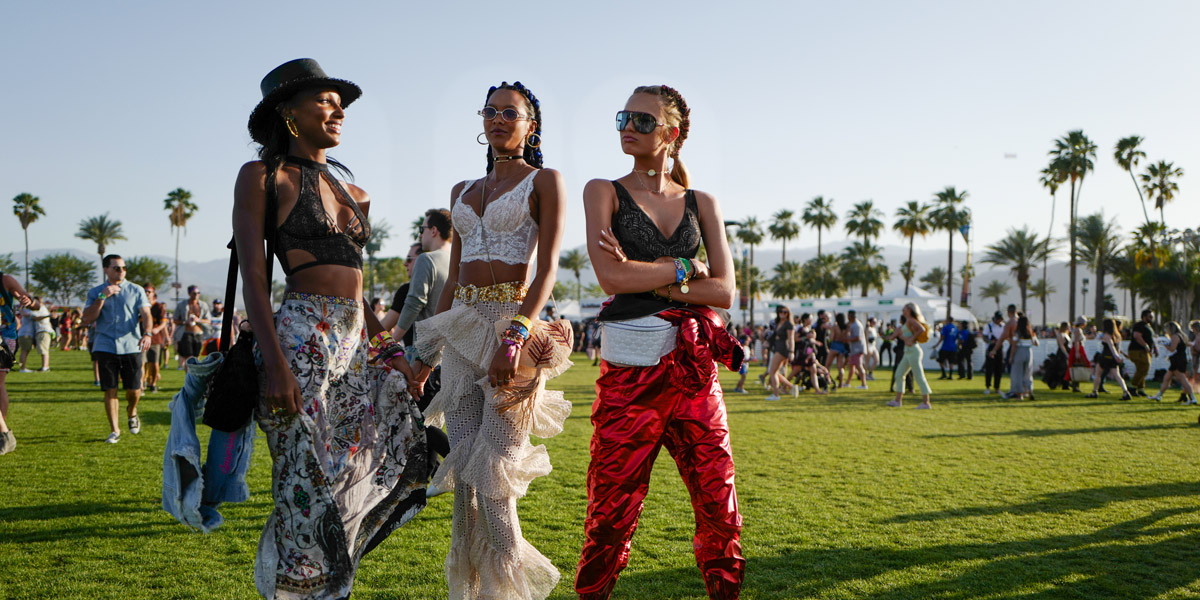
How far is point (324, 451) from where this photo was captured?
2.76 m

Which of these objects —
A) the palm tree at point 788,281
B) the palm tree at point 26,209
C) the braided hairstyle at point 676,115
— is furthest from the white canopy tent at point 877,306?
the palm tree at point 26,209

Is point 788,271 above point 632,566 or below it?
above

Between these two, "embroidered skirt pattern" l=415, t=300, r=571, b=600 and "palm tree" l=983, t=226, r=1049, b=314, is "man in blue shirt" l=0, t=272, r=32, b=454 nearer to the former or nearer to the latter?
"embroidered skirt pattern" l=415, t=300, r=571, b=600

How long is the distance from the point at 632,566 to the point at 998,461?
17.9 feet

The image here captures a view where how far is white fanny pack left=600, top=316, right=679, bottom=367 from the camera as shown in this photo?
3.04 m

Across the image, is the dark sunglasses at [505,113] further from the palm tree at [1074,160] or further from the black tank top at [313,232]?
the palm tree at [1074,160]

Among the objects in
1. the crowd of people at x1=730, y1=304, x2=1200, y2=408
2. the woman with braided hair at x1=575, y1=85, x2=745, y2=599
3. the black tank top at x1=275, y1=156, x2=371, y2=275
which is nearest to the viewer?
the black tank top at x1=275, y1=156, x2=371, y2=275

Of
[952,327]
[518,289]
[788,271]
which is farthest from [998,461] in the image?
[788,271]

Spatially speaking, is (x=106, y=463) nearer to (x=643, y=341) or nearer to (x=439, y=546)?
(x=439, y=546)

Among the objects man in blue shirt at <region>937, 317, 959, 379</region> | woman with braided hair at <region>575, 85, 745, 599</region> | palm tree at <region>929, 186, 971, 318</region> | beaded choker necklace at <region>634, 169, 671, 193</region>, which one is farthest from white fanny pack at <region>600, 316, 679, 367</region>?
palm tree at <region>929, 186, 971, 318</region>

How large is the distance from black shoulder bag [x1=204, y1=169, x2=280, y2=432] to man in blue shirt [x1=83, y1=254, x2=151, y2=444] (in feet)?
22.4

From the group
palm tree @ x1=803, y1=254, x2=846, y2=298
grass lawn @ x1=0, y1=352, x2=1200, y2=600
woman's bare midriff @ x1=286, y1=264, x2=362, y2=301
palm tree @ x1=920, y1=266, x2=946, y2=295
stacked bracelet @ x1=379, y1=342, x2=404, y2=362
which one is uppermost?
palm tree @ x1=920, y1=266, x2=946, y2=295

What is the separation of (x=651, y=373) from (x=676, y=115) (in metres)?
1.09

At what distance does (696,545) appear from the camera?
3.13 meters
